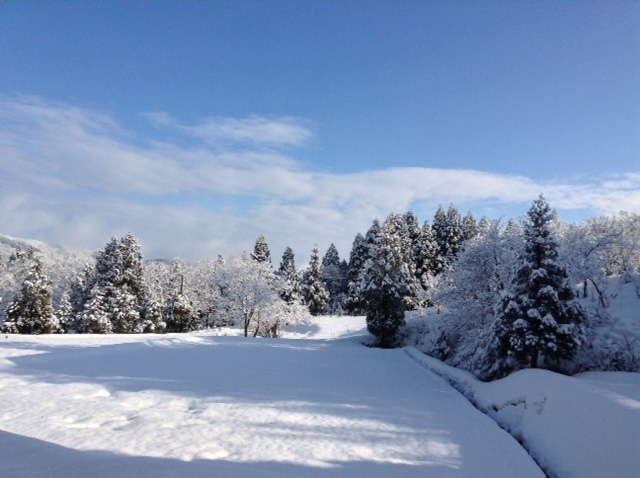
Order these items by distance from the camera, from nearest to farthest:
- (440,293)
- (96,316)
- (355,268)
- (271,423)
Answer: (271,423) → (440,293) → (96,316) → (355,268)

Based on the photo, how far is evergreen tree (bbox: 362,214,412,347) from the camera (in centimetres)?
3478

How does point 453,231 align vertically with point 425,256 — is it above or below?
above

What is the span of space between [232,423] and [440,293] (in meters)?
19.7

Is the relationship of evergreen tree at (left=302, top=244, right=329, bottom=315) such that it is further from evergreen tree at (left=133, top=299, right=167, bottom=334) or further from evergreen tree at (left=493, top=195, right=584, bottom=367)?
evergreen tree at (left=493, top=195, right=584, bottom=367)

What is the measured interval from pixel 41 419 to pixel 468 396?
45.8 feet

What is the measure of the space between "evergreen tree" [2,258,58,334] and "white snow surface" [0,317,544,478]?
64.2ft

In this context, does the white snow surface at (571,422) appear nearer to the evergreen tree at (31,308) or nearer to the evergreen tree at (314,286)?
the evergreen tree at (31,308)

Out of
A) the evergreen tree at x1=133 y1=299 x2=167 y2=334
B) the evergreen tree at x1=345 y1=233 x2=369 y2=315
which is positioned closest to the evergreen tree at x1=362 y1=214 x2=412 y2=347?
the evergreen tree at x1=345 y1=233 x2=369 y2=315

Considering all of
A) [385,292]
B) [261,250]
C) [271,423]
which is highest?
[261,250]

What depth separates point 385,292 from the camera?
3494 centimetres

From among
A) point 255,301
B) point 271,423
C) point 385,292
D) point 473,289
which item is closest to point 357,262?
point 255,301

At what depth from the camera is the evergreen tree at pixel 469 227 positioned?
61128mm

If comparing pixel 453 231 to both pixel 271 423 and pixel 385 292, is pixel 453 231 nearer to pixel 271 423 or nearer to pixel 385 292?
pixel 385 292

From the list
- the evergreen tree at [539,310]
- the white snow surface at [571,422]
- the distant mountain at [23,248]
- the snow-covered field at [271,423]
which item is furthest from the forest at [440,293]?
the distant mountain at [23,248]
